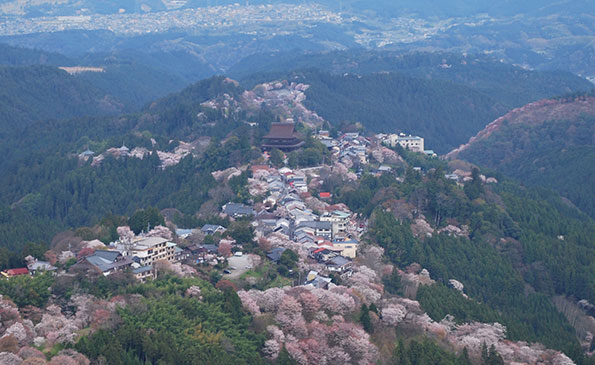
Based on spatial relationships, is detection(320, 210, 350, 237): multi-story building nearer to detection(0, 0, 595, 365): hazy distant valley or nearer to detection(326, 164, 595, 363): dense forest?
detection(0, 0, 595, 365): hazy distant valley

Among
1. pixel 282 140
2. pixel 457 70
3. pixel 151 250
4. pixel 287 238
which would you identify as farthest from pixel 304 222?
pixel 457 70

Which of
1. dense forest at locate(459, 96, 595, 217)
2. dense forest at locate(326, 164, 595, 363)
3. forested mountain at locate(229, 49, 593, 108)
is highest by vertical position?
dense forest at locate(326, 164, 595, 363)

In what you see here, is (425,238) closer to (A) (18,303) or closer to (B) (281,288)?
(B) (281,288)

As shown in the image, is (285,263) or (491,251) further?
(491,251)

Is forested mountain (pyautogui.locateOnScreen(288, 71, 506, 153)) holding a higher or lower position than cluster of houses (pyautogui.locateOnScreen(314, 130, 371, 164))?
lower

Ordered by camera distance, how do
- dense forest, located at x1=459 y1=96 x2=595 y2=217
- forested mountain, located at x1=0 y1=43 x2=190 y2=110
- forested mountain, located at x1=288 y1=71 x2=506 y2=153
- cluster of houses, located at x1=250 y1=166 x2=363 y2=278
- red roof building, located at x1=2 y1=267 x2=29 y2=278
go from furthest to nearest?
forested mountain, located at x1=0 y1=43 x2=190 y2=110
forested mountain, located at x1=288 y1=71 x2=506 y2=153
dense forest, located at x1=459 y1=96 x2=595 y2=217
cluster of houses, located at x1=250 y1=166 x2=363 y2=278
red roof building, located at x1=2 y1=267 x2=29 y2=278

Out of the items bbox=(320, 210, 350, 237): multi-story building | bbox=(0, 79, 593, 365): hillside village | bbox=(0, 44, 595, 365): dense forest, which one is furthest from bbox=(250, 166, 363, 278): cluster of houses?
bbox=(0, 44, 595, 365): dense forest

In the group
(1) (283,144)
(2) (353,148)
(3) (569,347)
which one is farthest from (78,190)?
(3) (569,347)

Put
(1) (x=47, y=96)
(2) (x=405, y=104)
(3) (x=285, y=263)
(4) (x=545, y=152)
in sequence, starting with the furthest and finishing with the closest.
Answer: (1) (x=47, y=96) < (2) (x=405, y=104) < (4) (x=545, y=152) < (3) (x=285, y=263)

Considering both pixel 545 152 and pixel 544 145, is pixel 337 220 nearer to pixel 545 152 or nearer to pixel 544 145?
pixel 545 152
